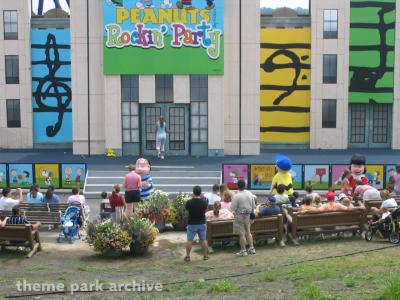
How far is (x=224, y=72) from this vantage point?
1173 inches

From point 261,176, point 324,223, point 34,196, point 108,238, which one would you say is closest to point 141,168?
point 34,196

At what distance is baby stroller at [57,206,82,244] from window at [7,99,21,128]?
60.9 ft

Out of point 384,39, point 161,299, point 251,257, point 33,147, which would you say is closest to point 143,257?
point 251,257

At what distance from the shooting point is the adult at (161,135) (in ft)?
94.9

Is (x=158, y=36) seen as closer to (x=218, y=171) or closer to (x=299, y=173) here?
(x=218, y=171)

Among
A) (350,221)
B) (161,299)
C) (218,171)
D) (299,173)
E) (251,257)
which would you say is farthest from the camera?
(218,171)

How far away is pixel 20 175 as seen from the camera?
2264 centimetres

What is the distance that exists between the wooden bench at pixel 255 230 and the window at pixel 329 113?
19807mm

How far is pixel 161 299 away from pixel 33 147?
84.0ft

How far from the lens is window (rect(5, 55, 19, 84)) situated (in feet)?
108

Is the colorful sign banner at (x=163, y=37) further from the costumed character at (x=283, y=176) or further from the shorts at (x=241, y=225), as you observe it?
the shorts at (x=241, y=225)

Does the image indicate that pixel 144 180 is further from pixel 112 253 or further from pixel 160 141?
pixel 160 141

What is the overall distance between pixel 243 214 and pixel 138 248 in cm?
256

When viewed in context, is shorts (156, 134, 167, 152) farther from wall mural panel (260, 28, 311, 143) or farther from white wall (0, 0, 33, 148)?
white wall (0, 0, 33, 148)
